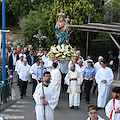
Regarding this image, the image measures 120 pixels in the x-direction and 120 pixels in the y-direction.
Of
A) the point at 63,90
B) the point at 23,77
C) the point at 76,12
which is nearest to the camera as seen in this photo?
the point at 23,77

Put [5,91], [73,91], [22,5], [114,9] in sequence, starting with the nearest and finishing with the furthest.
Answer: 1. [73,91]
2. [5,91]
3. [114,9]
4. [22,5]

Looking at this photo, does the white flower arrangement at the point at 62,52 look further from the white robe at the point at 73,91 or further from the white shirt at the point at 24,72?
the white robe at the point at 73,91

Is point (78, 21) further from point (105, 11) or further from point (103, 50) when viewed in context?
point (105, 11)

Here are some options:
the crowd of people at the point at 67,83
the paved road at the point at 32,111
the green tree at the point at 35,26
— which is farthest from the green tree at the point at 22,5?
the paved road at the point at 32,111

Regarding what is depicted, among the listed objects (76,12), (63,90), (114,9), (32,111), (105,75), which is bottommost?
(32,111)

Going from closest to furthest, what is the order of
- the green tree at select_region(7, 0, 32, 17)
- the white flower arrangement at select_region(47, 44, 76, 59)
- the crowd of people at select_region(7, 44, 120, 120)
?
the crowd of people at select_region(7, 44, 120, 120)
the white flower arrangement at select_region(47, 44, 76, 59)
the green tree at select_region(7, 0, 32, 17)

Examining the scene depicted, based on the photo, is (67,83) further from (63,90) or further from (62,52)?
(63,90)

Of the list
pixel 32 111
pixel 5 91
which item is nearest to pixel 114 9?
pixel 5 91

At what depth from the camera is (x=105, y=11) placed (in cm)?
2552

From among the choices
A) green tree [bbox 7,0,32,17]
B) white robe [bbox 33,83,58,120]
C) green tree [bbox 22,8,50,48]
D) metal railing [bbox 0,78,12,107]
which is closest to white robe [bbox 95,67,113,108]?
metal railing [bbox 0,78,12,107]

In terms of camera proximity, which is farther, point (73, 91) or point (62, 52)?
point (62, 52)

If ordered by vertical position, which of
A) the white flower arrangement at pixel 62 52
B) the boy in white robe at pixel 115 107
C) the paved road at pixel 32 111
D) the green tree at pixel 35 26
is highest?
the green tree at pixel 35 26

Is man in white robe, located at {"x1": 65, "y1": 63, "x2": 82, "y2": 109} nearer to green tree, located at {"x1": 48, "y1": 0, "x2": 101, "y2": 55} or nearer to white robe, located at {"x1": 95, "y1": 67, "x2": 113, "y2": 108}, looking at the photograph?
white robe, located at {"x1": 95, "y1": 67, "x2": 113, "y2": 108}

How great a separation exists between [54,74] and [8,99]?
2173 mm
